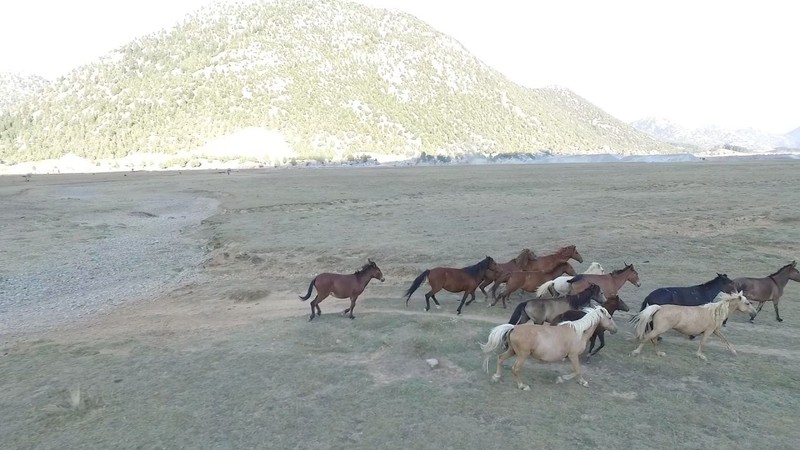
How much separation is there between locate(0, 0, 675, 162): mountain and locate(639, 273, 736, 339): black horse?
112252mm

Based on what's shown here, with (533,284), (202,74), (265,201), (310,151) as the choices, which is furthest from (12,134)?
(533,284)

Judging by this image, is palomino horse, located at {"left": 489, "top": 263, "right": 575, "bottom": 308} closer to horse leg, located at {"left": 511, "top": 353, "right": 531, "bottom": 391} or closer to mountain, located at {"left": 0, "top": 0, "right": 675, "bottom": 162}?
horse leg, located at {"left": 511, "top": 353, "right": 531, "bottom": 391}

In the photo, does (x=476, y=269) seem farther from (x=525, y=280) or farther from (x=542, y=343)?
(x=542, y=343)

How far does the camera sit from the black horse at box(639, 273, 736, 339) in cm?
1005

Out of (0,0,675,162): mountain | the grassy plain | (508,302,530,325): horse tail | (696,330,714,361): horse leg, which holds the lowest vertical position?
the grassy plain

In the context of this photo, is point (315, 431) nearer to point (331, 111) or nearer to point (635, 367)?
point (635, 367)

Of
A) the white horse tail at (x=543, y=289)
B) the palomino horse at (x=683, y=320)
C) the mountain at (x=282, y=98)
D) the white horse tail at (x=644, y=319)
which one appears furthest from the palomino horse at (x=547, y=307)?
the mountain at (x=282, y=98)

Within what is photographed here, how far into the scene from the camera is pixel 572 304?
378 inches

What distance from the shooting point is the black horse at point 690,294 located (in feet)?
33.0

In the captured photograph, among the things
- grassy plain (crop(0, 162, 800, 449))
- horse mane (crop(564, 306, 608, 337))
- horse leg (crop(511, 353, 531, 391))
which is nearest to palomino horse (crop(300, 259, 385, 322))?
grassy plain (crop(0, 162, 800, 449))

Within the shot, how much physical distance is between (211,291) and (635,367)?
12.3 meters

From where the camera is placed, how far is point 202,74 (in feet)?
504

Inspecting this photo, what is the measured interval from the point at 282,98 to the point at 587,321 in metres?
150

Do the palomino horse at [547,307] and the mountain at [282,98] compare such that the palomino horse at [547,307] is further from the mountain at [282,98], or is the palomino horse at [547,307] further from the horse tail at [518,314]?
the mountain at [282,98]
